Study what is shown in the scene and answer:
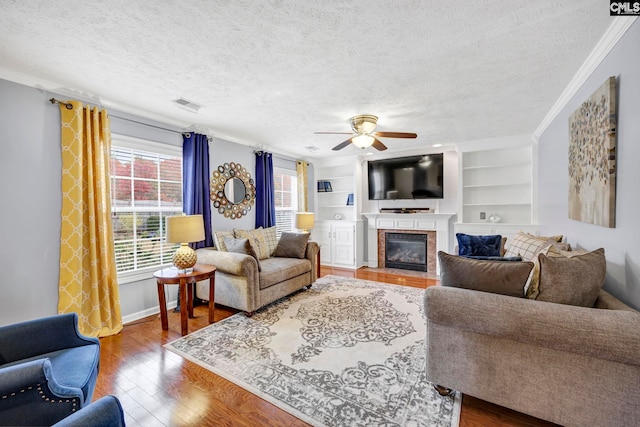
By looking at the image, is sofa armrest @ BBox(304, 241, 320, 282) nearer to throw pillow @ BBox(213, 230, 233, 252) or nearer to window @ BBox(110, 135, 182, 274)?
throw pillow @ BBox(213, 230, 233, 252)

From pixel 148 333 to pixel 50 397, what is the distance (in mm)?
1886

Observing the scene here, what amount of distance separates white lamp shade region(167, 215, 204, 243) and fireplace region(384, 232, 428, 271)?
152 inches

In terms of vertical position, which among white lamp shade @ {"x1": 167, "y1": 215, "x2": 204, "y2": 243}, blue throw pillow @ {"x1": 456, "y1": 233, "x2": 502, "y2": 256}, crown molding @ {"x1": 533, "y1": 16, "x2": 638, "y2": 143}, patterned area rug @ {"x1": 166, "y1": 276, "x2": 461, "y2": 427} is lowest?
patterned area rug @ {"x1": 166, "y1": 276, "x2": 461, "y2": 427}

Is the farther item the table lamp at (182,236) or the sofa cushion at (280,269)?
the sofa cushion at (280,269)

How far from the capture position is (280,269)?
3531mm

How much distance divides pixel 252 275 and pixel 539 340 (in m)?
2.57

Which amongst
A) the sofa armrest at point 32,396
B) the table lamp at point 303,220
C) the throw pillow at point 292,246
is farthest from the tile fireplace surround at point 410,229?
the sofa armrest at point 32,396

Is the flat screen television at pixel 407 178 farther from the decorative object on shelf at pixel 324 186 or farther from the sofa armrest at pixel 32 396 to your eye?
the sofa armrest at pixel 32 396

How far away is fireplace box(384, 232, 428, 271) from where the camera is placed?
5.30 metres

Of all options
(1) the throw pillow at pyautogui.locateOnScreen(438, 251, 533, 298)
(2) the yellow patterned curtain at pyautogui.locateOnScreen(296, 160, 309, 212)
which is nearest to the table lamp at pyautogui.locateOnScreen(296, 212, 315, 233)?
(2) the yellow patterned curtain at pyautogui.locateOnScreen(296, 160, 309, 212)

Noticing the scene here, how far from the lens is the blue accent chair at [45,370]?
102 centimetres

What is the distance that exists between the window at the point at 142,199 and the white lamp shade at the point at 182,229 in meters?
0.64

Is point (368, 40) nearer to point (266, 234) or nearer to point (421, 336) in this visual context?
point (421, 336)

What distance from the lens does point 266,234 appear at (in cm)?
433
